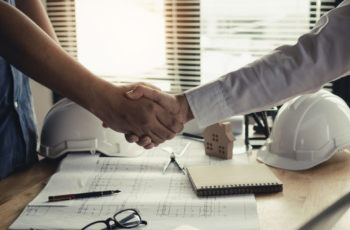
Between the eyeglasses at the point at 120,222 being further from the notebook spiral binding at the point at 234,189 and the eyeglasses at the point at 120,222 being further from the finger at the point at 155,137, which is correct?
the finger at the point at 155,137

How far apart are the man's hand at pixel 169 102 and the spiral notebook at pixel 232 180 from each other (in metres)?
0.20

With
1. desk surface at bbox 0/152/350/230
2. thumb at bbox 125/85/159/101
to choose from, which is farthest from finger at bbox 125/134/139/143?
desk surface at bbox 0/152/350/230

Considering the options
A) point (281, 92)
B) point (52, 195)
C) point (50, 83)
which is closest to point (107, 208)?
point (52, 195)

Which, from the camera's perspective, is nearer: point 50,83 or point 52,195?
point 52,195

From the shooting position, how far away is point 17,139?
1.13 metres

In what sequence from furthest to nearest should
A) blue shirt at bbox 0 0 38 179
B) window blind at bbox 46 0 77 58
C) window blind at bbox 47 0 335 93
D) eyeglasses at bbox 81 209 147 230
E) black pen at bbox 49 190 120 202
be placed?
window blind at bbox 46 0 77 58 < window blind at bbox 47 0 335 93 < blue shirt at bbox 0 0 38 179 < black pen at bbox 49 190 120 202 < eyeglasses at bbox 81 209 147 230

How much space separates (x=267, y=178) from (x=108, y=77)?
51.8 inches

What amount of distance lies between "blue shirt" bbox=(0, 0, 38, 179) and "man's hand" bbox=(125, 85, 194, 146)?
0.98 feet

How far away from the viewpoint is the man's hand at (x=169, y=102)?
3.72 ft

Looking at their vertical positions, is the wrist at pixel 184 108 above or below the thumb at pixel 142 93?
below

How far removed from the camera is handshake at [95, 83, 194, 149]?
3.69ft

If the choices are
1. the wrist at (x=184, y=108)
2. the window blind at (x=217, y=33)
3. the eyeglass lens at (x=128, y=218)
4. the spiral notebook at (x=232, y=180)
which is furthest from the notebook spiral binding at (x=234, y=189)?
the window blind at (x=217, y=33)

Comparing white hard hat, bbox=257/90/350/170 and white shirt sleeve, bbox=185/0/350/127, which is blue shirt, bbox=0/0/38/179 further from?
white hard hat, bbox=257/90/350/170

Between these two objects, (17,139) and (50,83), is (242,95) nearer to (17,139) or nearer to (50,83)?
(50,83)
